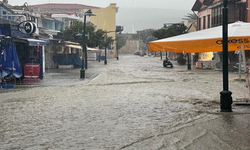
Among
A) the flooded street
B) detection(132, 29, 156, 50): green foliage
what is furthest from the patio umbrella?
detection(132, 29, 156, 50): green foliage

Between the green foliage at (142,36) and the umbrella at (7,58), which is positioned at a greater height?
the green foliage at (142,36)

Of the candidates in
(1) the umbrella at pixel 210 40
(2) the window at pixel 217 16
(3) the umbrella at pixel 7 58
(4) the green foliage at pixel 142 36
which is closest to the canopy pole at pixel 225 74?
(1) the umbrella at pixel 210 40

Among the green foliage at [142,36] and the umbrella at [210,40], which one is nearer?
the umbrella at [210,40]

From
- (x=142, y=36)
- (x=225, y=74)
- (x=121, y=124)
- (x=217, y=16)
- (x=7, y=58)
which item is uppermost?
(x=142, y=36)

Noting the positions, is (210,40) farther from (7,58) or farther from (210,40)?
(7,58)

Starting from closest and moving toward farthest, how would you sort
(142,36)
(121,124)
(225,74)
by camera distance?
(121,124) < (225,74) < (142,36)

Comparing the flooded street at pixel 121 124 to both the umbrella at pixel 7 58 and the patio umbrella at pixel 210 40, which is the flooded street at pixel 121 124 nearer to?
the patio umbrella at pixel 210 40

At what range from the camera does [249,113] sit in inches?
360

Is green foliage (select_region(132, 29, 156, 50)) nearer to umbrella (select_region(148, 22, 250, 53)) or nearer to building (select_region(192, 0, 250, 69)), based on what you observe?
building (select_region(192, 0, 250, 69))

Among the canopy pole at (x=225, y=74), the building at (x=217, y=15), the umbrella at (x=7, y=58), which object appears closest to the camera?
the canopy pole at (x=225, y=74)

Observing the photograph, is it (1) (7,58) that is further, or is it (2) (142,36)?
(2) (142,36)

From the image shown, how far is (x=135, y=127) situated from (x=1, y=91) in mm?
9381

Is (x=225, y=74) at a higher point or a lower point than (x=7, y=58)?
lower

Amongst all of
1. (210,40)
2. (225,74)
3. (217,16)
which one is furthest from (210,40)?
(217,16)
